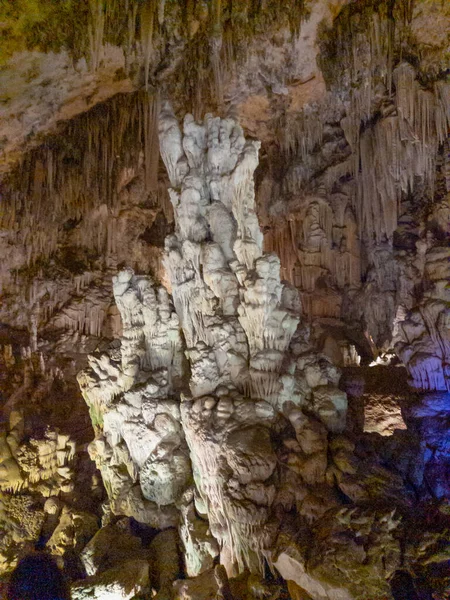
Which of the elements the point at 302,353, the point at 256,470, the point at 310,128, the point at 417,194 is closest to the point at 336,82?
the point at 310,128

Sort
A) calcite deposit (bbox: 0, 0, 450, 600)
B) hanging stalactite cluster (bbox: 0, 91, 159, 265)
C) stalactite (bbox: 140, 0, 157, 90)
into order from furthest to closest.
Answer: hanging stalactite cluster (bbox: 0, 91, 159, 265), stalactite (bbox: 140, 0, 157, 90), calcite deposit (bbox: 0, 0, 450, 600)

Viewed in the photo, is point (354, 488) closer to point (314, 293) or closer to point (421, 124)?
point (314, 293)

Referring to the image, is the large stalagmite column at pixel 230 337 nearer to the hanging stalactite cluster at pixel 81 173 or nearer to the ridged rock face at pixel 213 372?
the ridged rock face at pixel 213 372

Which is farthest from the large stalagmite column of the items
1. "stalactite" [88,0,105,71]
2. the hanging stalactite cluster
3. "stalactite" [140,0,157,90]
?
the hanging stalactite cluster

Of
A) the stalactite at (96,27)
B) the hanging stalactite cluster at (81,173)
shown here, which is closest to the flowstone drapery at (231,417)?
the stalactite at (96,27)

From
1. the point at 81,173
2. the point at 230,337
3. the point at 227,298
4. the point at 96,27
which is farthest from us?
the point at 81,173

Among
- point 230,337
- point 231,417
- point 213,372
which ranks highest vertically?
point 230,337

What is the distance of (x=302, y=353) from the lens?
6.34 m

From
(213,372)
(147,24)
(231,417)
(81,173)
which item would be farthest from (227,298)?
(81,173)

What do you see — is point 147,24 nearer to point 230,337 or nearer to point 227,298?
point 227,298

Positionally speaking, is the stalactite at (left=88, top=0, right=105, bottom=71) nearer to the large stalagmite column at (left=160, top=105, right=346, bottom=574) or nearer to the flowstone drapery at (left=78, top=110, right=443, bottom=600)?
the flowstone drapery at (left=78, top=110, right=443, bottom=600)

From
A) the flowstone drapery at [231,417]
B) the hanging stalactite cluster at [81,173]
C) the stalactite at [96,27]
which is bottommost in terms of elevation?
the flowstone drapery at [231,417]

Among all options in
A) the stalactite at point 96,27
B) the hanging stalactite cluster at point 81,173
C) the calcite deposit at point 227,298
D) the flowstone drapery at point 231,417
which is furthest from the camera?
the hanging stalactite cluster at point 81,173

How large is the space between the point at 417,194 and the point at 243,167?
7.21 m
